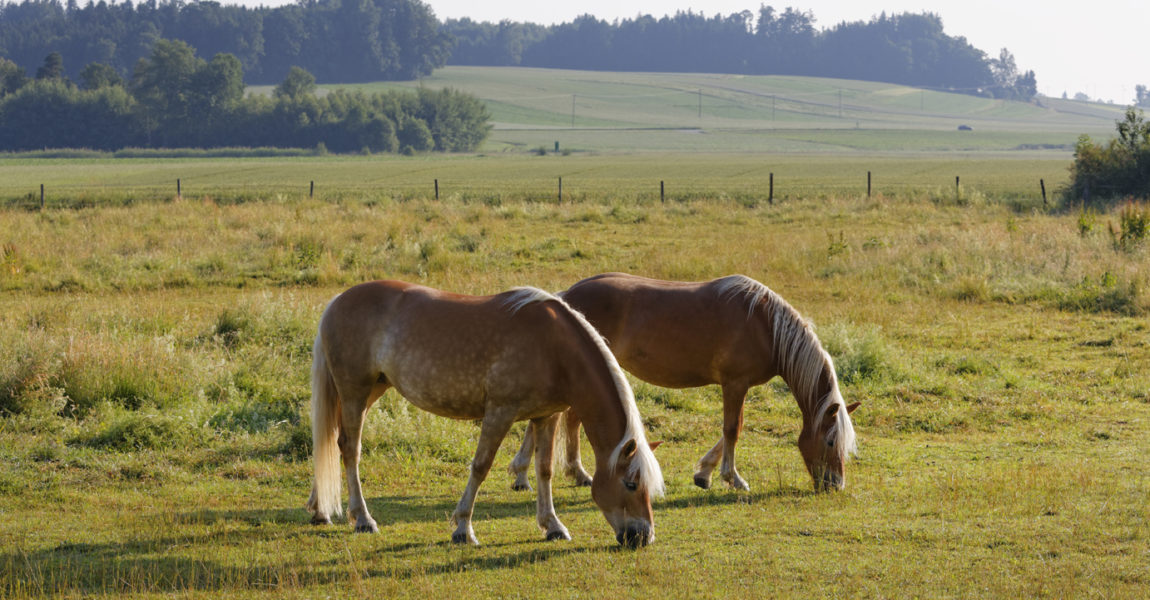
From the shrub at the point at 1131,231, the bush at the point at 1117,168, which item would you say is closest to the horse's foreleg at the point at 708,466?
the shrub at the point at 1131,231

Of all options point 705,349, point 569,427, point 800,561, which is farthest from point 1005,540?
point 569,427

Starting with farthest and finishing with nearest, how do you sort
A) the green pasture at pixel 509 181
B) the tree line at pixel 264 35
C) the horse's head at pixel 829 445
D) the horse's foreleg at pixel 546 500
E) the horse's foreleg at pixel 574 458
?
1. the tree line at pixel 264 35
2. the green pasture at pixel 509 181
3. the horse's foreleg at pixel 574 458
4. the horse's head at pixel 829 445
5. the horse's foreleg at pixel 546 500

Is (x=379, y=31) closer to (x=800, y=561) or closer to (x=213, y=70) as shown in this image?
(x=213, y=70)

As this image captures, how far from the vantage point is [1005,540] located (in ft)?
23.0

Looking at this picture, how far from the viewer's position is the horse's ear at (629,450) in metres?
6.36

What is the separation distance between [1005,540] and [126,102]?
123109 millimetres

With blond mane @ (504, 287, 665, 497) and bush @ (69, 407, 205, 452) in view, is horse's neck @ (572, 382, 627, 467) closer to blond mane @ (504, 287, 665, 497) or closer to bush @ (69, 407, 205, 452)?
blond mane @ (504, 287, 665, 497)

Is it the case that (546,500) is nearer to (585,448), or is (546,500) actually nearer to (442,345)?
(442,345)

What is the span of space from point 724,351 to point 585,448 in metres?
2.25

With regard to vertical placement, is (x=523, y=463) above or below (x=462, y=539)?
above

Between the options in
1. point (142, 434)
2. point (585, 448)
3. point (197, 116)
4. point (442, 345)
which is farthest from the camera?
point (197, 116)

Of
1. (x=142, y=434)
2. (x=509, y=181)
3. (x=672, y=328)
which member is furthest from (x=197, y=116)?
(x=672, y=328)

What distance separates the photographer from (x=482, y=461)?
6.91 meters

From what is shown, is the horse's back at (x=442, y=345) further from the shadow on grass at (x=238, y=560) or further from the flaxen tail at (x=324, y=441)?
the shadow on grass at (x=238, y=560)
